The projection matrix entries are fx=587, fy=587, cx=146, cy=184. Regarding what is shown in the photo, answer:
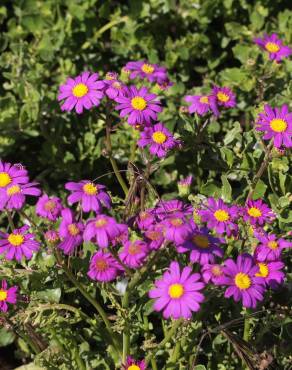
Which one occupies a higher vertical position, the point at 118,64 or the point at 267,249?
the point at 118,64

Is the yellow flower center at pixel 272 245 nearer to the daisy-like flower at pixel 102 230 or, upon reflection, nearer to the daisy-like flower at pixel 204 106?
the daisy-like flower at pixel 102 230

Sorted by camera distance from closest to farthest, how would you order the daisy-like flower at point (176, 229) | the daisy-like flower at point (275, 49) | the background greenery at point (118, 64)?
the daisy-like flower at point (176, 229) < the daisy-like flower at point (275, 49) < the background greenery at point (118, 64)

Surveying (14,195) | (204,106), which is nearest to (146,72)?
A: (204,106)

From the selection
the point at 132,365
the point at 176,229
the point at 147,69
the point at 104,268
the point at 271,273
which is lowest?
the point at 132,365

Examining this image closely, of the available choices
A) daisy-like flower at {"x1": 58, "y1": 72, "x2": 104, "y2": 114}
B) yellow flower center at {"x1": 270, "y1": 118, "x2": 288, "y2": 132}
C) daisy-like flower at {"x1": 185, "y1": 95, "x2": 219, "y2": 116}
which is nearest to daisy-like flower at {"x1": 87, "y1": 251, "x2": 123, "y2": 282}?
daisy-like flower at {"x1": 58, "y1": 72, "x2": 104, "y2": 114}

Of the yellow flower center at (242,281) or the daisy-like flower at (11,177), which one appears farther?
the daisy-like flower at (11,177)

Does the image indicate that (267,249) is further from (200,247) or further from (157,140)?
(157,140)

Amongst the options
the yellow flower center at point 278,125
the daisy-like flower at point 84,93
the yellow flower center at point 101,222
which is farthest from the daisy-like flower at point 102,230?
the yellow flower center at point 278,125

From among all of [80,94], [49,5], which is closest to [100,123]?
[49,5]
